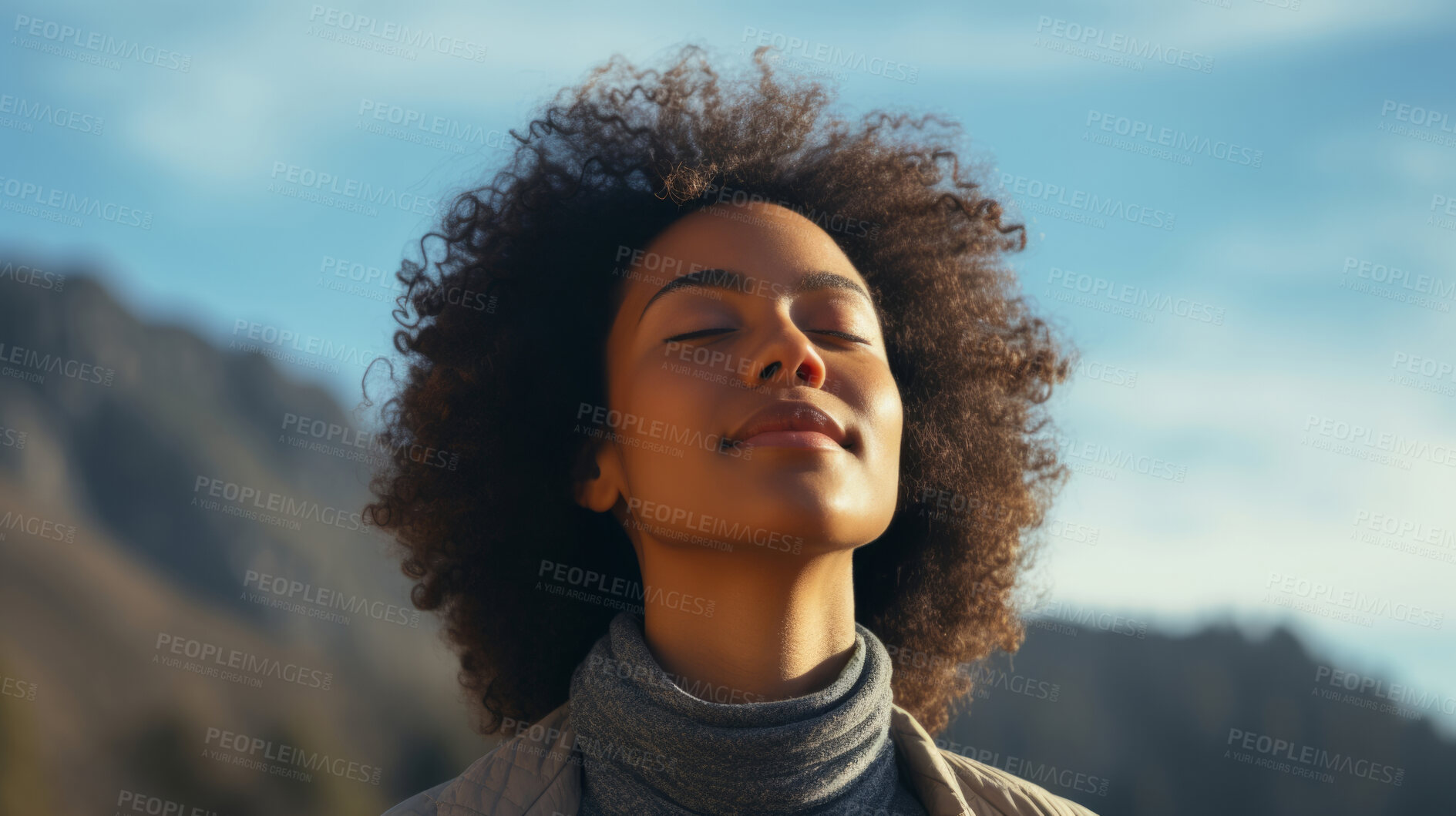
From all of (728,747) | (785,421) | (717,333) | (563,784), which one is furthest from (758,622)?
(717,333)

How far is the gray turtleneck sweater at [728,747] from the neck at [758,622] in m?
0.08

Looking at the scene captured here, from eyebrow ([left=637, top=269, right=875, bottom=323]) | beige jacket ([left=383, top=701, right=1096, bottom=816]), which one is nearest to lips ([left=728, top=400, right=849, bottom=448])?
eyebrow ([left=637, top=269, right=875, bottom=323])

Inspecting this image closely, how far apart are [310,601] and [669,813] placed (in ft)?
10.6

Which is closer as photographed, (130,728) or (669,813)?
(669,813)

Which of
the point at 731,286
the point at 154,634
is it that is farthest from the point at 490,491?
the point at 154,634

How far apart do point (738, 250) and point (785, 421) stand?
29.6 inches

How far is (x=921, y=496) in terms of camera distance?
420 cm

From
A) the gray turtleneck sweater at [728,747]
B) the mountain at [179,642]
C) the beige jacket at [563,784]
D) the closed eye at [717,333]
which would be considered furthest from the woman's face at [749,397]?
the mountain at [179,642]

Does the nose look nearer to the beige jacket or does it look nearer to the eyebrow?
the eyebrow

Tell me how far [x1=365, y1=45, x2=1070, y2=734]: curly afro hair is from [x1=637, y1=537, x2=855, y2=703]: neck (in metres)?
0.81

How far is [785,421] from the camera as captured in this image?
307 cm

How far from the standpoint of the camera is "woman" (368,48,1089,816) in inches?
120

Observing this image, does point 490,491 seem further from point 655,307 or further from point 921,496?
point 921,496

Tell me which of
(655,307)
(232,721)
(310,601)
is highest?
(655,307)
